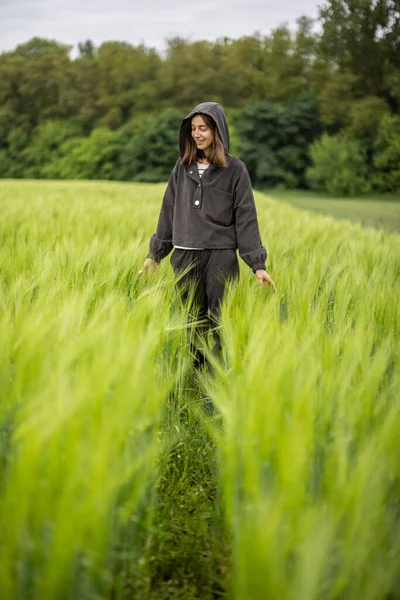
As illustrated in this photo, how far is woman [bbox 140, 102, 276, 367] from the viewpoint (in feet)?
7.83

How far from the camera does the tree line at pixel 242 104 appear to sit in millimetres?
25062

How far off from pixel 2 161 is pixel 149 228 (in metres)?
36.0

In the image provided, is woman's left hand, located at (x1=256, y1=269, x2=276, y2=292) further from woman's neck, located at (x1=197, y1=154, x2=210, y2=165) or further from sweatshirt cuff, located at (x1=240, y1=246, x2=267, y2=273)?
woman's neck, located at (x1=197, y1=154, x2=210, y2=165)

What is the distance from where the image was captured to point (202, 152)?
8.36 feet

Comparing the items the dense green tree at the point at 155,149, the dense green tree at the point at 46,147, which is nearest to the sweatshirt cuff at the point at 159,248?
the dense green tree at the point at 155,149

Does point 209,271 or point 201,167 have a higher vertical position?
point 201,167

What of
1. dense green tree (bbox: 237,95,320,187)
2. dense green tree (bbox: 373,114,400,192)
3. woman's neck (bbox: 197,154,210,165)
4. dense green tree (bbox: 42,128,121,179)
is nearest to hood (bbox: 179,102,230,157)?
woman's neck (bbox: 197,154,210,165)

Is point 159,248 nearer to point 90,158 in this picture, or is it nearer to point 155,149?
point 155,149

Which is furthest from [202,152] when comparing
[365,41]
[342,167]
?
[365,41]

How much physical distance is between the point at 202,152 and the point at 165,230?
0.40 metres

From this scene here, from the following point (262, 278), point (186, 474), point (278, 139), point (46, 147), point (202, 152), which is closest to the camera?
point (186, 474)

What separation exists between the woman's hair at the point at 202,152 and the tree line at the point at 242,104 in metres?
22.6

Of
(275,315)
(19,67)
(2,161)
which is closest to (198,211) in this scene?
(275,315)

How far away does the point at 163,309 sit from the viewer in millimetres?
1727
